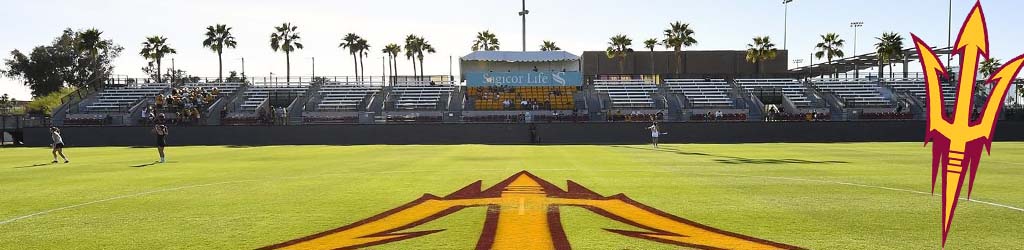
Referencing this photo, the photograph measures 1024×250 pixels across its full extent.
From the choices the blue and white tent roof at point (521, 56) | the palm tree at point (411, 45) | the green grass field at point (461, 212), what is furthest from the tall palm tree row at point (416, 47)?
the green grass field at point (461, 212)

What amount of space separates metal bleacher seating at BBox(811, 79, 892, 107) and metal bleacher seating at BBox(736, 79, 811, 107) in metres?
2.08

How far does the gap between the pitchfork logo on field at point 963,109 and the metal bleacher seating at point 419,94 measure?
161 feet

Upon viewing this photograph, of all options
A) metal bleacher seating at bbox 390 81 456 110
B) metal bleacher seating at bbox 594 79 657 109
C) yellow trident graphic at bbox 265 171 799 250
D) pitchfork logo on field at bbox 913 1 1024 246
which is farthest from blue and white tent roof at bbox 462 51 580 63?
pitchfork logo on field at bbox 913 1 1024 246

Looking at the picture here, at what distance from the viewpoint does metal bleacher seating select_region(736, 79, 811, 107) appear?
54.2 meters

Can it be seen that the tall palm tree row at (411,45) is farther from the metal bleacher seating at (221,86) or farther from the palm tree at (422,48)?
the metal bleacher seating at (221,86)

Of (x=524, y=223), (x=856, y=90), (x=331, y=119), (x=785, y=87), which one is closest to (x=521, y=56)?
(x=331, y=119)

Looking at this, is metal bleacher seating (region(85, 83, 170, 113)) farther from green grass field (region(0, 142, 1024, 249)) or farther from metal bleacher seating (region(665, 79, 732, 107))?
metal bleacher seating (region(665, 79, 732, 107))

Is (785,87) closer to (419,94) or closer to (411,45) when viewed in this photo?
(419,94)

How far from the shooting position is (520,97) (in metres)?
56.4

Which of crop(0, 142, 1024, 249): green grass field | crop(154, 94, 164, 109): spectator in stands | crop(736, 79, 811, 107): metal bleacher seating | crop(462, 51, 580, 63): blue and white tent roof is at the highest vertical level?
crop(462, 51, 580, 63): blue and white tent roof

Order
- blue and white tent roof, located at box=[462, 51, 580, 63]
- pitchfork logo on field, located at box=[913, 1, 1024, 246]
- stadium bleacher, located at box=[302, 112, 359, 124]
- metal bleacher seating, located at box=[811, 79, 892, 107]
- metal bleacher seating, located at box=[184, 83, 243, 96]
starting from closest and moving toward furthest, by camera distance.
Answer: pitchfork logo on field, located at box=[913, 1, 1024, 246]
stadium bleacher, located at box=[302, 112, 359, 124]
metal bleacher seating, located at box=[811, 79, 892, 107]
metal bleacher seating, located at box=[184, 83, 243, 96]
blue and white tent roof, located at box=[462, 51, 580, 63]

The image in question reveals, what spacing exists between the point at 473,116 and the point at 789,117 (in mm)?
21813

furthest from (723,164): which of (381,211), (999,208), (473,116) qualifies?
(473,116)

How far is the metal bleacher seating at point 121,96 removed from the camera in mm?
52906
